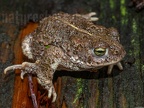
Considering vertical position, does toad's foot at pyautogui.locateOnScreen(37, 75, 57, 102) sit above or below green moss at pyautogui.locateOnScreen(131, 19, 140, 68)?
below

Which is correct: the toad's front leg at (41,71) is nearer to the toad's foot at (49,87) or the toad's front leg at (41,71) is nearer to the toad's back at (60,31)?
the toad's foot at (49,87)

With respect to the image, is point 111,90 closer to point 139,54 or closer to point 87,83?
point 87,83

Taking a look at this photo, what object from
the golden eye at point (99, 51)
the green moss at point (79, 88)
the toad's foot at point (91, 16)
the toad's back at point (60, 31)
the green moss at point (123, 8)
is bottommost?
the green moss at point (79, 88)

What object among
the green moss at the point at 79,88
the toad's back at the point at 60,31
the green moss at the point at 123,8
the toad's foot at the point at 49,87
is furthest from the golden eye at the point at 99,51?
the green moss at the point at 123,8

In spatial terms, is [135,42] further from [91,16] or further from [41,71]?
[41,71]

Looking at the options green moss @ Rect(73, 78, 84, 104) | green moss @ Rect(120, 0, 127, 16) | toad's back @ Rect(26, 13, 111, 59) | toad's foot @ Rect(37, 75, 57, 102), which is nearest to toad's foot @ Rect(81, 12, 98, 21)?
green moss @ Rect(120, 0, 127, 16)

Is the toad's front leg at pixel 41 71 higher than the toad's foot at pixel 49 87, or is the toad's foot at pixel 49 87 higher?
the toad's front leg at pixel 41 71

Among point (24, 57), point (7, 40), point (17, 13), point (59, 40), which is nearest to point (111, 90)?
point (59, 40)

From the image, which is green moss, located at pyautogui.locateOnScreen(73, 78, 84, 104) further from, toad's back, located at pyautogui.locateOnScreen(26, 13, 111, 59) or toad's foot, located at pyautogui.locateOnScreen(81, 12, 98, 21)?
toad's foot, located at pyautogui.locateOnScreen(81, 12, 98, 21)
